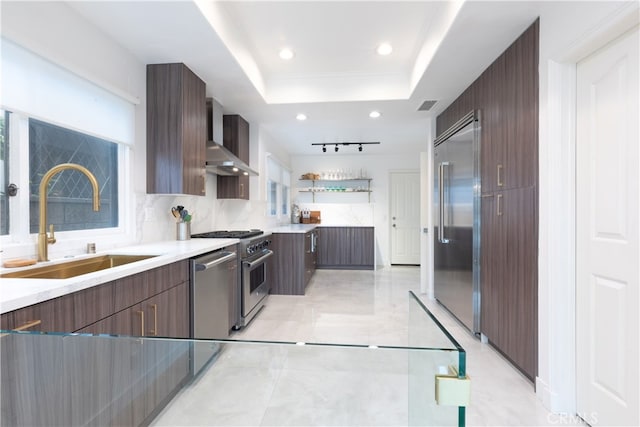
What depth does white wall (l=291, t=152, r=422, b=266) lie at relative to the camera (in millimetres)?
6863

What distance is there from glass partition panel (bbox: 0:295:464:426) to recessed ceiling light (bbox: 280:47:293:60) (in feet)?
8.58

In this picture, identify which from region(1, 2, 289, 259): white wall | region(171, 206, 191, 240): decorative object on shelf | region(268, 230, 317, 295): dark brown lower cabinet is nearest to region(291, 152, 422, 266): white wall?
region(268, 230, 317, 295): dark brown lower cabinet

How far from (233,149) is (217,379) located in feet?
10.0

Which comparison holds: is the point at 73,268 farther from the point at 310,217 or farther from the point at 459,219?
the point at 310,217

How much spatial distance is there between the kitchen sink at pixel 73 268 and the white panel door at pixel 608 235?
2559mm

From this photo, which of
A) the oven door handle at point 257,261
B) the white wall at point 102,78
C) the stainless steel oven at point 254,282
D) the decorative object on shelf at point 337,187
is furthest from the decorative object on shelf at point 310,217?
the white wall at point 102,78

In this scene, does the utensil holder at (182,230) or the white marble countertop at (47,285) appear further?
the utensil holder at (182,230)

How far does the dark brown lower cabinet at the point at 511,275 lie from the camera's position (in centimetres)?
202

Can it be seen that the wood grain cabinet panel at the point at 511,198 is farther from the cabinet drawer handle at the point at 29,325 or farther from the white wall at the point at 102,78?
the white wall at the point at 102,78

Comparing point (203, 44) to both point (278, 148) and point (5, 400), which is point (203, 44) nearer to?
point (5, 400)

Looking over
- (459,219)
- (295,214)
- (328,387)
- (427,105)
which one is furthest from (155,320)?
(295,214)

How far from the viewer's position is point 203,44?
2215 millimetres

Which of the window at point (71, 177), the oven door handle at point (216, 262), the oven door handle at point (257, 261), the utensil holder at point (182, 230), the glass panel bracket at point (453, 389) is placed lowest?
the oven door handle at point (257, 261)

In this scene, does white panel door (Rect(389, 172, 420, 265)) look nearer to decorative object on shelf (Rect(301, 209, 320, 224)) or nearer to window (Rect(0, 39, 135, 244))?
decorative object on shelf (Rect(301, 209, 320, 224))
